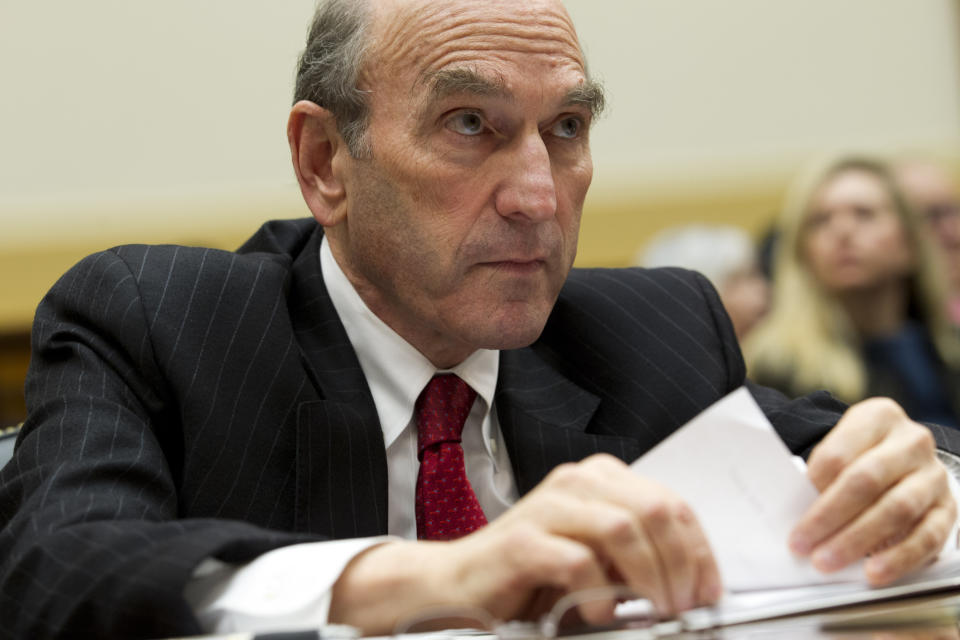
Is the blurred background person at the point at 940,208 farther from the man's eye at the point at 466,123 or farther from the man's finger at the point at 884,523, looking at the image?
the man's finger at the point at 884,523

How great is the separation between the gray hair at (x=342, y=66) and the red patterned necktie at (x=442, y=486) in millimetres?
388

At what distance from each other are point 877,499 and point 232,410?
0.76 metres

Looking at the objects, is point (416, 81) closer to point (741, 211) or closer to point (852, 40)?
point (741, 211)

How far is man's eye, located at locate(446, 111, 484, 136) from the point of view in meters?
1.52

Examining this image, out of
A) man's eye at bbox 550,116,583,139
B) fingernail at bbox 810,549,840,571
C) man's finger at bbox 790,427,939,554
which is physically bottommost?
fingernail at bbox 810,549,840,571

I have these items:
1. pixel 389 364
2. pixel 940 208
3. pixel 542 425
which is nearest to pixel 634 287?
pixel 542 425

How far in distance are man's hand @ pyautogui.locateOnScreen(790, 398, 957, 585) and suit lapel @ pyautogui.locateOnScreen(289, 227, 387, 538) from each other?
59 centimetres

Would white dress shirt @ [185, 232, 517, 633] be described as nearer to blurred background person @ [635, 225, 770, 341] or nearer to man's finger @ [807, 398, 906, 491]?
man's finger @ [807, 398, 906, 491]

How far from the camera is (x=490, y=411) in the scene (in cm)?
168

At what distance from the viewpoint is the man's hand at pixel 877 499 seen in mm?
1078

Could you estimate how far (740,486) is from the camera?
41.0 inches

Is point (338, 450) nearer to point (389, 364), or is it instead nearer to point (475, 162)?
point (389, 364)

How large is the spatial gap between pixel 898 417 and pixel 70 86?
14.2 ft

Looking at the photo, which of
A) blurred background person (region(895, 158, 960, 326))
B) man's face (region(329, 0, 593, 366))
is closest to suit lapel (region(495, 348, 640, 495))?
man's face (region(329, 0, 593, 366))
